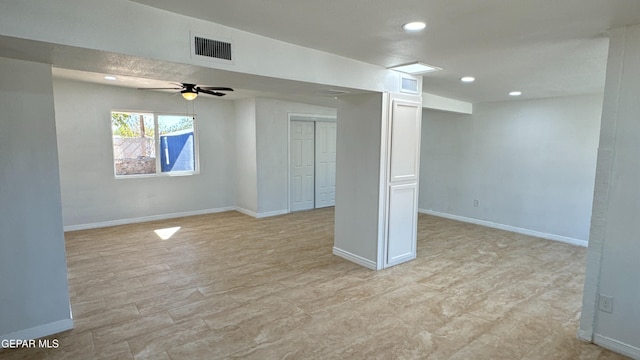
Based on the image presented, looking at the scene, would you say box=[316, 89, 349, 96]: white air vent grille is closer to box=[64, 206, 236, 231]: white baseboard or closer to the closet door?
the closet door

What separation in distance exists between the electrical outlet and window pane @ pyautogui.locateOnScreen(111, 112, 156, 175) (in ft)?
22.0

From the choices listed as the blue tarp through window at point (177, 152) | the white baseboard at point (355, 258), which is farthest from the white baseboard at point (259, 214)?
the white baseboard at point (355, 258)

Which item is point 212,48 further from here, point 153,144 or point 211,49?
point 153,144

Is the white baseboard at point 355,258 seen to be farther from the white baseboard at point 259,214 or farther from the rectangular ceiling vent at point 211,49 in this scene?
the rectangular ceiling vent at point 211,49

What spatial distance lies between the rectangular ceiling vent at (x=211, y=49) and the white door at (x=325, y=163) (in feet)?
17.0

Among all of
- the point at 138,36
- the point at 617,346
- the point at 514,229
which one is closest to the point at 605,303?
the point at 617,346

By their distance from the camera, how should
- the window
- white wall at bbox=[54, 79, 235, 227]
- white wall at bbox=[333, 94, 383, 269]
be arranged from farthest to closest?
the window, white wall at bbox=[54, 79, 235, 227], white wall at bbox=[333, 94, 383, 269]

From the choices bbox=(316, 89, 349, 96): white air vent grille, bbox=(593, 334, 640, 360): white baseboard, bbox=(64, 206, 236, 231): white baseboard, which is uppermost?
bbox=(316, 89, 349, 96): white air vent grille

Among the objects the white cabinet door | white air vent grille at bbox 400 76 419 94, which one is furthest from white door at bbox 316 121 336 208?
white air vent grille at bbox 400 76 419 94

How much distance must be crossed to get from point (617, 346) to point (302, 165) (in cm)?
587

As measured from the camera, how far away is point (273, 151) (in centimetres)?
692

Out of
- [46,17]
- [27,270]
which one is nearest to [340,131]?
[46,17]

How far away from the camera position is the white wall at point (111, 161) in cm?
553

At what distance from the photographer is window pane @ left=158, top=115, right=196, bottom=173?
652cm
